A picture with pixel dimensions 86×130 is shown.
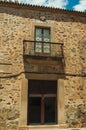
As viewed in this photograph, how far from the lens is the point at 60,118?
53.9ft

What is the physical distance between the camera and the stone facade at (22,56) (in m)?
15.7

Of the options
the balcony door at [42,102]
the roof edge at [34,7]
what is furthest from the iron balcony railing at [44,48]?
the roof edge at [34,7]

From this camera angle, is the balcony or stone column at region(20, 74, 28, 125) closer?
stone column at region(20, 74, 28, 125)

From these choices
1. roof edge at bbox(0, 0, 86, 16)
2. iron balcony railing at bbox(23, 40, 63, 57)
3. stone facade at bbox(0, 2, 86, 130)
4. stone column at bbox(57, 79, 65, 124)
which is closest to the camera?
stone facade at bbox(0, 2, 86, 130)

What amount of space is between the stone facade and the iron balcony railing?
0.27m

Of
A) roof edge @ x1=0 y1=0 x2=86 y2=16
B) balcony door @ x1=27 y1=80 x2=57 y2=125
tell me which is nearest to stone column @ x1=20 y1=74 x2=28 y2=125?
balcony door @ x1=27 y1=80 x2=57 y2=125

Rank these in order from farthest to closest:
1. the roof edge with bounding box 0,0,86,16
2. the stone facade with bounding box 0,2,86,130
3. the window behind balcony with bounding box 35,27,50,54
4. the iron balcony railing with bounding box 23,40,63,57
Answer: the window behind balcony with bounding box 35,27,50,54, the iron balcony railing with bounding box 23,40,63,57, the roof edge with bounding box 0,0,86,16, the stone facade with bounding box 0,2,86,130

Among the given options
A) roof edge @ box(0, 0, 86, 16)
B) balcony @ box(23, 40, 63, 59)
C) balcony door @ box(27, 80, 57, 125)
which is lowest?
balcony door @ box(27, 80, 57, 125)

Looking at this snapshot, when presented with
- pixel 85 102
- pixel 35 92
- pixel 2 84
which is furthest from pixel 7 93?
pixel 85 102

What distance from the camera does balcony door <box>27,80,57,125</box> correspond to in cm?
1634

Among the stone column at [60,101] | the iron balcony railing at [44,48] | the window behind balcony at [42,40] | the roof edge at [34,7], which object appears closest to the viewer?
the roof edge at [34,7]

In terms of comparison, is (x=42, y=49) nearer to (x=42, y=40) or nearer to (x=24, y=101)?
(x=42, y=40)

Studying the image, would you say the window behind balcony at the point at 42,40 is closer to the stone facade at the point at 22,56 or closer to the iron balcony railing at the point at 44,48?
the iron balcony railing at the point at 44,48

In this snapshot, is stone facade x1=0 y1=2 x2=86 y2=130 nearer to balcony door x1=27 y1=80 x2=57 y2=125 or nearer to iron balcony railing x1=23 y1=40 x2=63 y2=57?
iron balcony railing x1=23 y1=40 x2=63 y2=57
